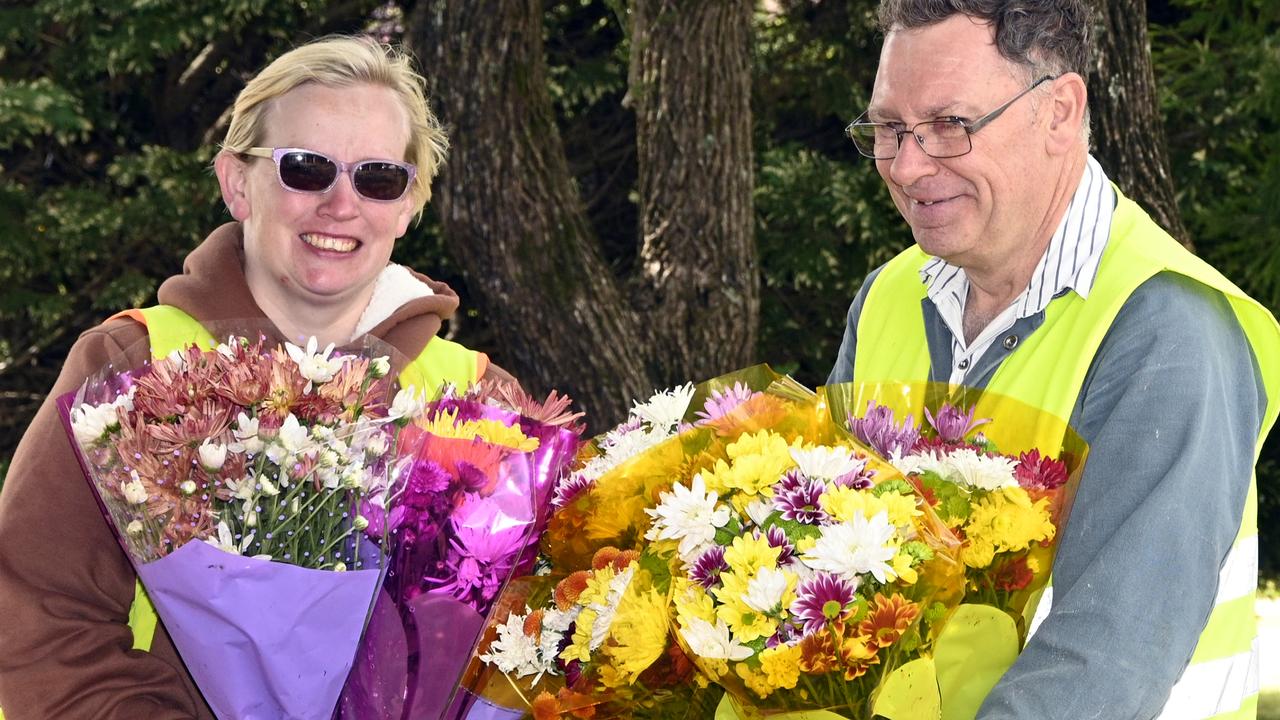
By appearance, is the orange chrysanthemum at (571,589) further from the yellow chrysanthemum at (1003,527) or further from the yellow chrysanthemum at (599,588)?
the yellow chrysanthemum at (1003,527)

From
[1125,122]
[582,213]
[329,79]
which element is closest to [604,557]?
[329,79]

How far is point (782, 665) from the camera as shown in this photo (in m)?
1.61

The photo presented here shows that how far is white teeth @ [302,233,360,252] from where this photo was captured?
264cm

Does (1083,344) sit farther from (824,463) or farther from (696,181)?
(696,181)

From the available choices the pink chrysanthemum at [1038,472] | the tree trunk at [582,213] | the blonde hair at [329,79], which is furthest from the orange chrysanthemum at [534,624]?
the tree trunk at [582,213]

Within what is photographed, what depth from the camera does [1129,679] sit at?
1759 millimetres

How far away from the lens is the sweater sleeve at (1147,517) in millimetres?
1755

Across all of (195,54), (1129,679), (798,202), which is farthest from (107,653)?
(195,54)

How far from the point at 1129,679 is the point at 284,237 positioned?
172 cm

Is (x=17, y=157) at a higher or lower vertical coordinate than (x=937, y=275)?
lower

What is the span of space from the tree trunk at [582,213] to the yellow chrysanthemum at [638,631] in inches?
163

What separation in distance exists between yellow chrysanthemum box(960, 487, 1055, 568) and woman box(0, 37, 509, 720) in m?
1.01

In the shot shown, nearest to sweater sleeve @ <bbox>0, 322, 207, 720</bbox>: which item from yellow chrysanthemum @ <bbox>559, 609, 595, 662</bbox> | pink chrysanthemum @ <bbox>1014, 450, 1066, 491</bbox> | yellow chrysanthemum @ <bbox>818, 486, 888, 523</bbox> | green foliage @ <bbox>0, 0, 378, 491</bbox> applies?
yellow chrysanthemum @ <bbox>559, 609, 595, 662</bbox>

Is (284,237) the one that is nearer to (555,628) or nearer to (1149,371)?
(555,628)
